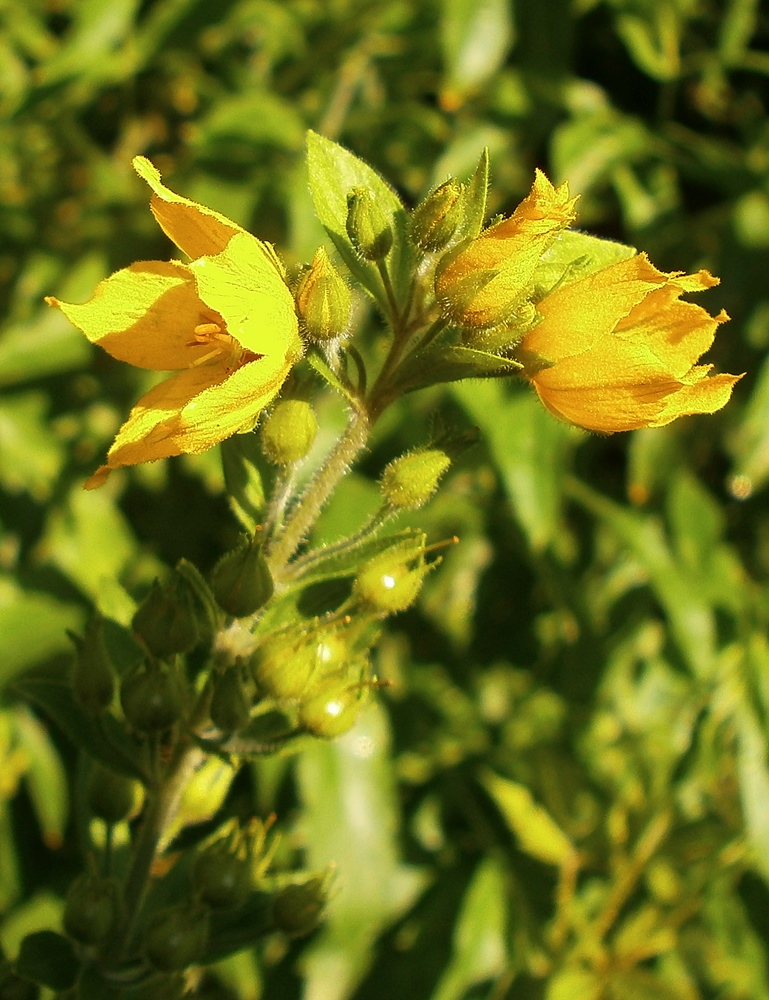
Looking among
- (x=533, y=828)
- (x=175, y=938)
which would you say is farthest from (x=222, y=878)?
(x=533, y=828)

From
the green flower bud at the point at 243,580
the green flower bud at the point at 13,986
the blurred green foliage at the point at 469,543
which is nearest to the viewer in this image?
the green flower bud at the point at 243,580

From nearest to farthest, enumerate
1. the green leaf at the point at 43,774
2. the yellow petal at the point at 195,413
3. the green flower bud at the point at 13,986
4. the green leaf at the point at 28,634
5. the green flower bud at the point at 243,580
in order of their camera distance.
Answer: the yellow petal at the point at 195,413 < the green flower bud at the point at 243,580 < the green flower bud at the point at 13,986 < the green leaf at the point at 28,634 < the green leaf at the point at 43,774

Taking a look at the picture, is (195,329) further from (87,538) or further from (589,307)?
(87,538)

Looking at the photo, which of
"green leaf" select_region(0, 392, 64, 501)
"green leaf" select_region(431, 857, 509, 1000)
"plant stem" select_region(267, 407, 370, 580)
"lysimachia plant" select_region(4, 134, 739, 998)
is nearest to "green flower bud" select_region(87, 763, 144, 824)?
"lysimachia plant" select_region(4, 134, 739, 998)

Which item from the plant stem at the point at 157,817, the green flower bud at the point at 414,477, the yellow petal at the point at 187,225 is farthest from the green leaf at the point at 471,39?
the plant stem at the point at 157,817

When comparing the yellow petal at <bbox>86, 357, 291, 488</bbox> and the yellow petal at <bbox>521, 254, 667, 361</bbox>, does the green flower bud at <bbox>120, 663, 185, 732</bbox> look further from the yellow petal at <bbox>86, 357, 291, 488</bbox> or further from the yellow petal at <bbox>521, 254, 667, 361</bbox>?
the yellow petal at <bbox>521, 254, 667, 361</bbox>

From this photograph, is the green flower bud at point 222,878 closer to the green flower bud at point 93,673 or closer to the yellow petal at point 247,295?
the green flower bud at point 93,673
